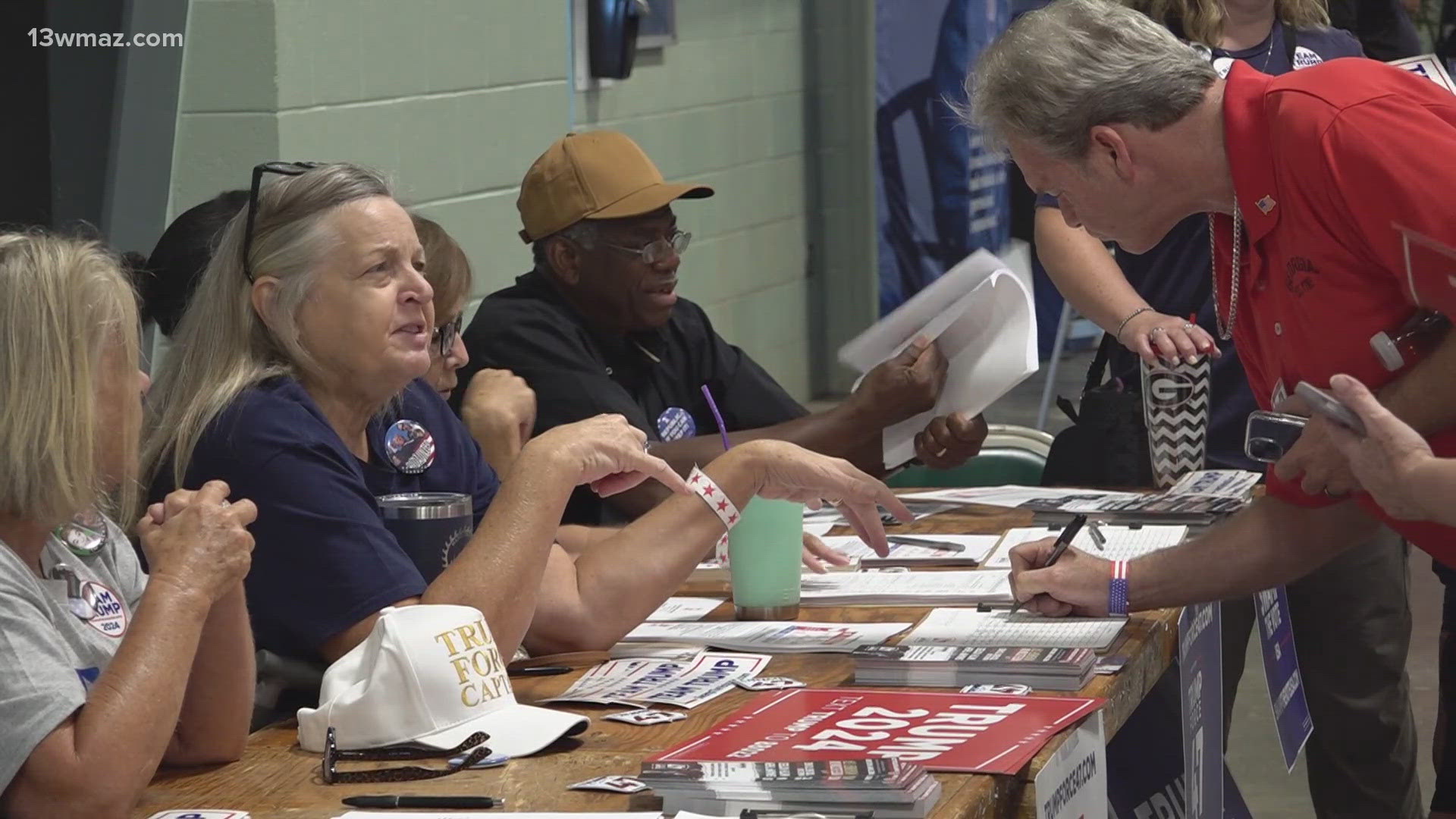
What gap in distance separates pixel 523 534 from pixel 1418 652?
3.82 meters

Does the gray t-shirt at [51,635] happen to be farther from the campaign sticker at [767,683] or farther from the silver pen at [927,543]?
the silver pen at [927,543]

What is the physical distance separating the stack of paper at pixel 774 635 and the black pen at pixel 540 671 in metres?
0.16

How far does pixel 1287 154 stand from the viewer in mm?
Answer: 1996

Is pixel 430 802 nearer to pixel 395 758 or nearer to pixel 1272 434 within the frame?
pixel 395 758

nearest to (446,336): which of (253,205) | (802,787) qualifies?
(253,205)

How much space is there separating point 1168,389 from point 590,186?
3.70 feet

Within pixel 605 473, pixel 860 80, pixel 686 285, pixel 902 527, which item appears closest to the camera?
pixel 605 473

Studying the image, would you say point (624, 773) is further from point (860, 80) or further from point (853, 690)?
point (860, 80)

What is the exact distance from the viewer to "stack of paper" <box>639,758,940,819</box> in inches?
55.5

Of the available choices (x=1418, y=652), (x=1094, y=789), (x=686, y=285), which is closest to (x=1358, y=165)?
(x=1094, y=789)

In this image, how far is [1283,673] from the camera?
9.04ft

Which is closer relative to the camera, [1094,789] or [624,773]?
[624,773]

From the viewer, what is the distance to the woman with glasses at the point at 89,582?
1.50m

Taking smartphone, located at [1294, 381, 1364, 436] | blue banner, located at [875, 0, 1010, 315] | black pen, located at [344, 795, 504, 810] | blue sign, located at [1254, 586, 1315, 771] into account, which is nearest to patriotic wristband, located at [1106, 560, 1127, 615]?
smartphone, located at [1294, 381, 1364, 436]
